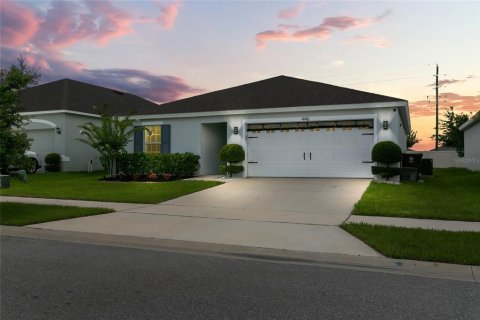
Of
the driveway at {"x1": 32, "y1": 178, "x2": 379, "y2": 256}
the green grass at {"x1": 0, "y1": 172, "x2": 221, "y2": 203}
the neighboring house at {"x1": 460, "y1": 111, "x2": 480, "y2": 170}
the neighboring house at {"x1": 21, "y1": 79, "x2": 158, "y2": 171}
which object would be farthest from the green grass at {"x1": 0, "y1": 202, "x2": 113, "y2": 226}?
the neighboring house at {"x1": 460, "y1": 111, "x2": 480, "y2": 170}

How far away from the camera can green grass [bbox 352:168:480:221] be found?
9.18 meters

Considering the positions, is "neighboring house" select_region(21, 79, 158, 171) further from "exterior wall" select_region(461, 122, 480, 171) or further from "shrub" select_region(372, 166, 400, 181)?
"exterior wall" select_region(461, 122, 480, 171)

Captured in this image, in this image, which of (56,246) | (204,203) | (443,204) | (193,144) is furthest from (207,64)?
(56,246)

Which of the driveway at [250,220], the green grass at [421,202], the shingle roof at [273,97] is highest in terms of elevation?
the shingle roof at [273,97]

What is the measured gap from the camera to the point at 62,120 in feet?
80.6

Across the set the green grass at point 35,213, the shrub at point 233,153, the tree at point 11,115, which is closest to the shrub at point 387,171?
the shrub at point 233,153

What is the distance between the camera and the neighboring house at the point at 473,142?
23.9 metres

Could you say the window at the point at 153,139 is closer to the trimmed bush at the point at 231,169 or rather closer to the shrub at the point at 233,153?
the shrub at the point at 233,153

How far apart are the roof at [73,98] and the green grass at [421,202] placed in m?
15.4

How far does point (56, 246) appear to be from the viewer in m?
6.77

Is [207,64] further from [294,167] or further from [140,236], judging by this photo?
[140,236]

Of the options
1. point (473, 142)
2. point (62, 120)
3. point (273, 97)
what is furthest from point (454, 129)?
point (62, 120)

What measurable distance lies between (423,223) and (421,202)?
9.71 feet

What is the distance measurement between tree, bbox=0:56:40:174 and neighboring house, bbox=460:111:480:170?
23211 millimetres
